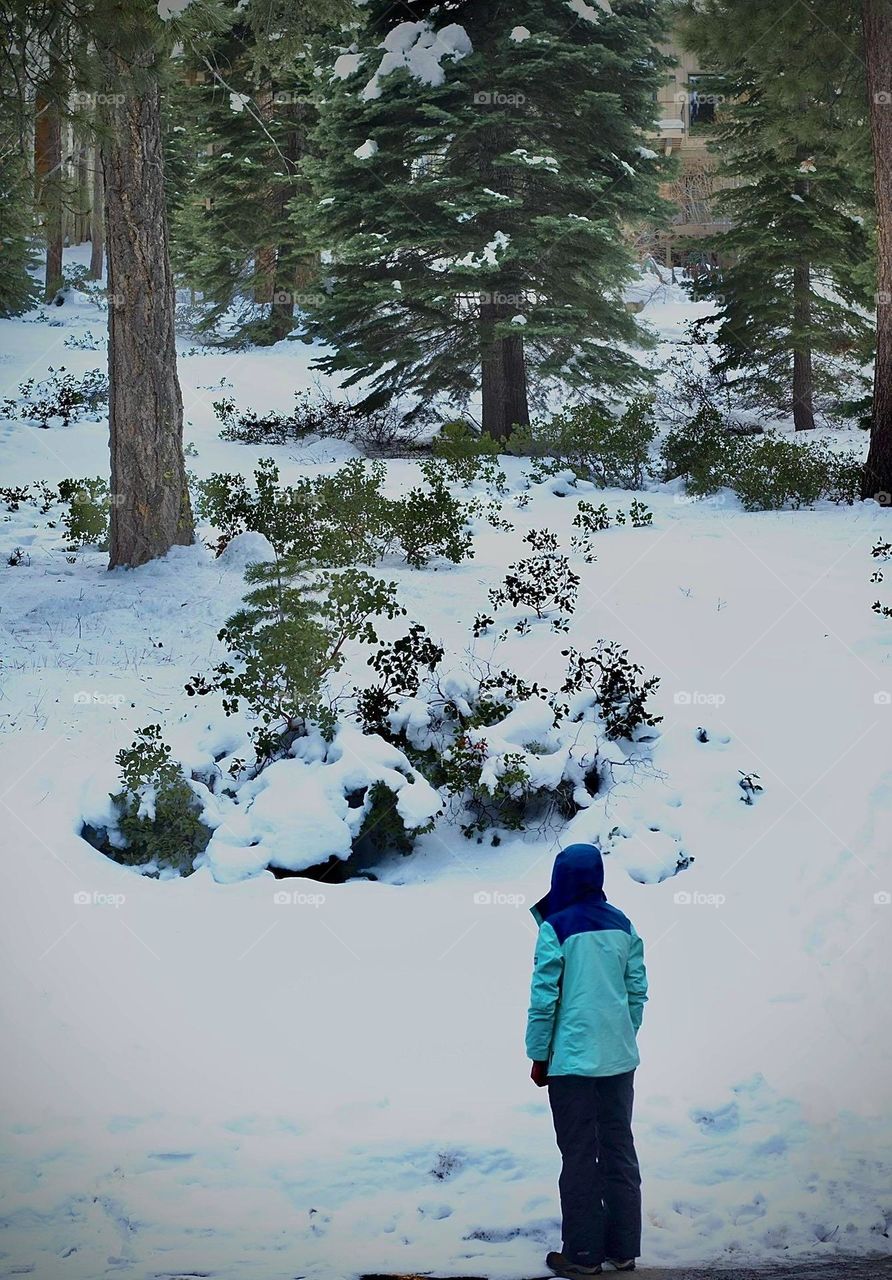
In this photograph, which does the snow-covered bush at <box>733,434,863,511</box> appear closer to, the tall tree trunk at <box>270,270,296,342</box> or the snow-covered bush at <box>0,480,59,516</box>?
the snow-covered bush at <box>0,480,59,516</box>

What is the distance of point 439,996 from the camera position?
5555 millimetres

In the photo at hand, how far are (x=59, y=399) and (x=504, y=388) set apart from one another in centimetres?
882

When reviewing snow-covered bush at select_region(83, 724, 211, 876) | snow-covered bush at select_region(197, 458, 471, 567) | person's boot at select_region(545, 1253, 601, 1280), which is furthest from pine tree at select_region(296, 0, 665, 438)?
person's boot at select_region(545, 1253, 601, 1280)

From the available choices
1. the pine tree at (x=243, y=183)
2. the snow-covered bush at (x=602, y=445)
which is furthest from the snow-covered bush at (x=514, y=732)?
the pine tree at (x=243, y=183)

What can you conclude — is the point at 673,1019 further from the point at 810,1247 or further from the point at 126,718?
the point at 126,718

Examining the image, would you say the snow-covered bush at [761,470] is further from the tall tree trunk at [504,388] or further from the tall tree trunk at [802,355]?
the tall tree trunk at [802,355]

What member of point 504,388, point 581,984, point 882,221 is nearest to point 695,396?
point 504,388

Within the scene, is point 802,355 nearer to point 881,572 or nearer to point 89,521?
point 881,572

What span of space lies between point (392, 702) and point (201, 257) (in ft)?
60.3

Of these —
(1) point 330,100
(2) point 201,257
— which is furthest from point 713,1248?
(2) point 201,257

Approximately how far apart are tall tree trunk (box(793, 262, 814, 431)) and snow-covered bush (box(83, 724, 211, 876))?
47.3 feet

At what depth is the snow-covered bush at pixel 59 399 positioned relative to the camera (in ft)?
66.2

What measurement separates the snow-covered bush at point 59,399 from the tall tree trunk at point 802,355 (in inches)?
472

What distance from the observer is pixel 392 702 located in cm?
739
